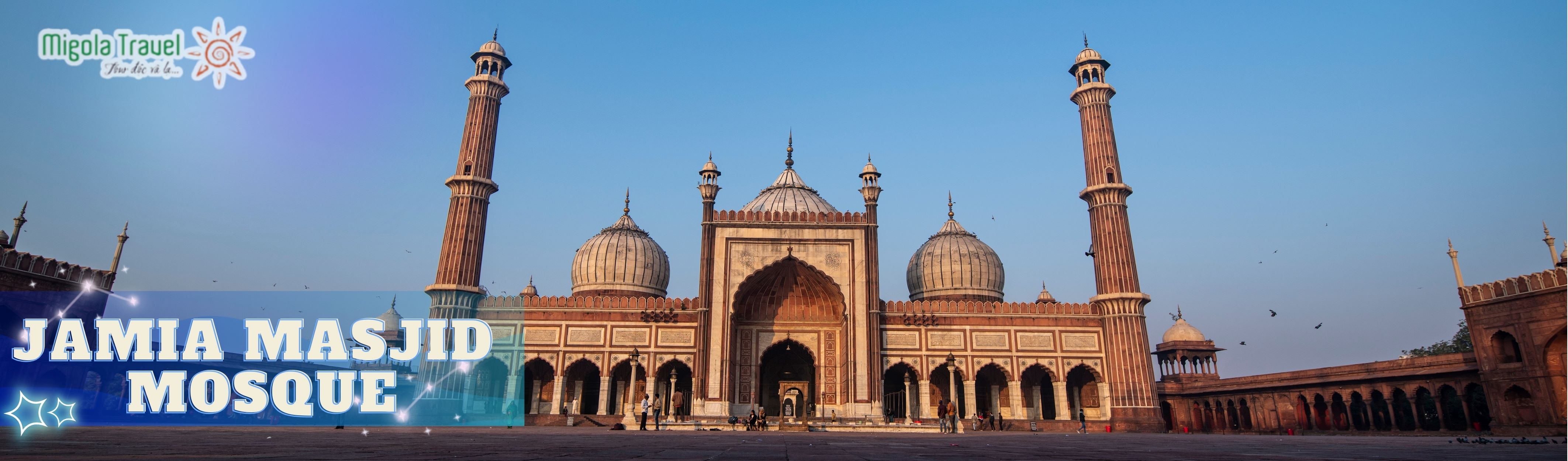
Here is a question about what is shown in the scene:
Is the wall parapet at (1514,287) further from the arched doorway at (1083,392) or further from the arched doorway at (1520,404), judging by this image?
the arched doorway at (1083,392)

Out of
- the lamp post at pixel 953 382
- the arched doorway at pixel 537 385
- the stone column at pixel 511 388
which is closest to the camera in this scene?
the lamp post at pixel 953 382

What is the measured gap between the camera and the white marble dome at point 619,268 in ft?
109

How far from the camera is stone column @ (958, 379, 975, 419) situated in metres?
27.0

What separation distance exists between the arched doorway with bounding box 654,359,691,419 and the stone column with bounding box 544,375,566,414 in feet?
10.1

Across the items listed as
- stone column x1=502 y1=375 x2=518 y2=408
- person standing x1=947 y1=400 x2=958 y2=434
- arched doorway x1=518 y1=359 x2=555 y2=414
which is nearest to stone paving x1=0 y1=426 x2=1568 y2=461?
person standing x1=947 y1=400 x2=958 y2=434

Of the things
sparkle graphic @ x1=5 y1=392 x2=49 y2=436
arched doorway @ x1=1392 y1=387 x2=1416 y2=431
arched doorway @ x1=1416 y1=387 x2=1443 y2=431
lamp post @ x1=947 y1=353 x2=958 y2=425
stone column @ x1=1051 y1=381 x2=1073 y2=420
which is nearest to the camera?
sparkle graphic @ x1=5 y1=392 x2=49 y2=436

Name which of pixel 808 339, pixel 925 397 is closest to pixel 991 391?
pixel 925 397

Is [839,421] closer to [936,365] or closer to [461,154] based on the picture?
[936,365]

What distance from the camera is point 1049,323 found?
2817 cm

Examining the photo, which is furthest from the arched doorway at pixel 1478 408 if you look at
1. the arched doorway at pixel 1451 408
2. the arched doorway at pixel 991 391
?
the arched doorway at pixel 991 391

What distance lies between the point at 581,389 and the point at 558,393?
1425 millimetres

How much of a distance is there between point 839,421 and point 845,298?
450 cm

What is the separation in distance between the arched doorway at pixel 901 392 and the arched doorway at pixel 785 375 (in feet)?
8.83

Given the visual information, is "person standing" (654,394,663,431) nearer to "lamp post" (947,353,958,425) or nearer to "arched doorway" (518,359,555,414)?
"arched doorway" (518,359,555,414)
